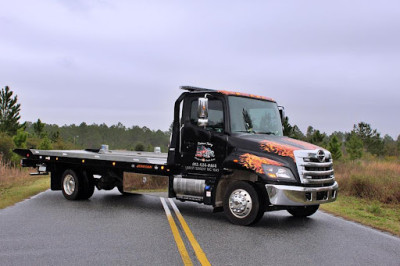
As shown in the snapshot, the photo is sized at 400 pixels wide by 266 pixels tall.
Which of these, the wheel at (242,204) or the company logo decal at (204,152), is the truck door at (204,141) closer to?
the company logo decal at (204,152)

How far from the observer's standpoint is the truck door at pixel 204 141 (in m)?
9.08

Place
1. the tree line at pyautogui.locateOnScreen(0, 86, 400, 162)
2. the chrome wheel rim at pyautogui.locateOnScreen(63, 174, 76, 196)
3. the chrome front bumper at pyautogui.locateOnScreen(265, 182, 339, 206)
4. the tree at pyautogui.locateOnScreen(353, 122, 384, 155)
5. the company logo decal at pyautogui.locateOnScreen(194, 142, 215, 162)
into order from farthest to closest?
1. the tree at pyautogui.locateOnScreen(353, 122, 384, 155)
2. the tree line at pyautogui.locateOnScreen(0, 86, 400, 162)
3. the chrome wheel rim at pyautogui.locateOnScreen(63, 174, 76, 196)
4. the company logo decal at pyautogui.locateOnScreen(194, 142, 215, 162)
5. the chrome front bumper at pyautogui.locateOnScreen(265, 182, 339, 206)

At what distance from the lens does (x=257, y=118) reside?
9.52 m

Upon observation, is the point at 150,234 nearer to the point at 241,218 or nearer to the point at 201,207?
the point at 241,218

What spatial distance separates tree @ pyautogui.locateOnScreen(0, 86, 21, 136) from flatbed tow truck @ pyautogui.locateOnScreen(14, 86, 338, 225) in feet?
182

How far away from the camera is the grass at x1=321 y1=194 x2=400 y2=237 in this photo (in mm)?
9289

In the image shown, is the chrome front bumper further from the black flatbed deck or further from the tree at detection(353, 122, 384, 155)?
the tree at detection(353, 122, 384, 155)

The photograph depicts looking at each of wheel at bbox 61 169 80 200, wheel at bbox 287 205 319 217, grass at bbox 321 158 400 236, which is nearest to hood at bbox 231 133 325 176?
wheel at bbox 287 205 319 217

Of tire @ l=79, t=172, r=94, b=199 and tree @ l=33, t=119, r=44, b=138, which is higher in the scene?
tree @ l=33, t=119, r=44, b=138

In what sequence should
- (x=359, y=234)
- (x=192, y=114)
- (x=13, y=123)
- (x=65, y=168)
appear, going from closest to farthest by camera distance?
(x=359, y=234) < (x=192, y=114) < (x=65, y=168) < (x=13, y=123)

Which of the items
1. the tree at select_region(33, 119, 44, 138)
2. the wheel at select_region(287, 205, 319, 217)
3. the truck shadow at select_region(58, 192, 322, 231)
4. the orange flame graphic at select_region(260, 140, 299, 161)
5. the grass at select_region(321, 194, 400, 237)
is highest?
the tree at select_region(33, 119, 44, 138)

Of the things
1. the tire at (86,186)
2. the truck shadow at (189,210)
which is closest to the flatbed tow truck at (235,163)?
the truck shadow at (189,210)

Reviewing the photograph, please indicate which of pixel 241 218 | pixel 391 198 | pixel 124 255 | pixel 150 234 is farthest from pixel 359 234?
pixel 391 198

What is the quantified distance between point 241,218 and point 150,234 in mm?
2046
